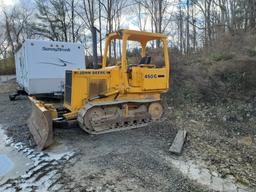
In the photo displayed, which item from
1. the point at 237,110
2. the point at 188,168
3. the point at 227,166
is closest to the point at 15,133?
A: the point at 188,168

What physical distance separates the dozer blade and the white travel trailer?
456cm

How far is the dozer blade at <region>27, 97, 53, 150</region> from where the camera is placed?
486 centimetres

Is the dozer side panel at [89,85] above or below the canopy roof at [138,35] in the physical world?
below

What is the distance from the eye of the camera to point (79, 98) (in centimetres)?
572

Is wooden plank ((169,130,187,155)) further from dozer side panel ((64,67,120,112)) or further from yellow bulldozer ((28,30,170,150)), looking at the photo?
dozer side panel ((64,67,120,112))

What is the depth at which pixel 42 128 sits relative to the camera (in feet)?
17.0

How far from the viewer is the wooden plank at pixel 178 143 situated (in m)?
4.70

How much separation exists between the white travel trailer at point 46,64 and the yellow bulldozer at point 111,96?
14.4 feet

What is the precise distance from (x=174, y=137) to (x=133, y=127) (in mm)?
1012

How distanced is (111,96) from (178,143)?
6.26 ft

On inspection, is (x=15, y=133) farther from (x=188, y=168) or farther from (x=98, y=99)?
(x=188, y=168)

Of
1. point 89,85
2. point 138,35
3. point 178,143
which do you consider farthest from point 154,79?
point 178,143

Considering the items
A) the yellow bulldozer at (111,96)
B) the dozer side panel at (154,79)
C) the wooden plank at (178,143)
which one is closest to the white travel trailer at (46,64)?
the yellow bulldozer at (111,96)

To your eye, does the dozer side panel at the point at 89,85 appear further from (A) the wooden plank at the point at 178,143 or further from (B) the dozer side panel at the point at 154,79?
(A) the wooden plank at the point at 178,143
